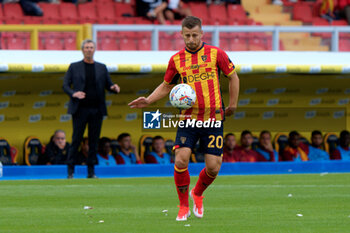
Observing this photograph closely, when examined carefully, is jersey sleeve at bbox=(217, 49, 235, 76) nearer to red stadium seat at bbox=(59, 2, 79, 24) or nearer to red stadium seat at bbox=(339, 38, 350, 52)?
red stadium seat at bbox=(339, 38, 350, 52)

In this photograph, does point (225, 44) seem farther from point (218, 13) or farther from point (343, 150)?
point (218, 13)

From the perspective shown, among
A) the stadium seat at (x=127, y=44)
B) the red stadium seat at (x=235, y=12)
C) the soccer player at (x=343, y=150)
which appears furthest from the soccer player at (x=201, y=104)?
the red stadium seat at (x=235, y=12)

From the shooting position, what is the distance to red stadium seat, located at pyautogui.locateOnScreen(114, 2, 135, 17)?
61.6 feet

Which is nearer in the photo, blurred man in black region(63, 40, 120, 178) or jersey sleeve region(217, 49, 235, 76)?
jersey sleeve region(217, 49, 235, 76)

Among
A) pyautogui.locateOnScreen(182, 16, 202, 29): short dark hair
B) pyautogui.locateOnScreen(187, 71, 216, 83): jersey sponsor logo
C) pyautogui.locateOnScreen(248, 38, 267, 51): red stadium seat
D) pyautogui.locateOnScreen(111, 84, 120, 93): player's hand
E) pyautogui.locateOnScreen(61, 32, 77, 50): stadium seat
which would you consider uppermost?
pyautogui.locateOnScreen(182, 16, 202, 29): short dark hair

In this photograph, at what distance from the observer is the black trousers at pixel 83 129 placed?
41.9 ft

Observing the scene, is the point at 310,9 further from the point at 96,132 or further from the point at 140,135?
the point at 96,132

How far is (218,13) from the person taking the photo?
66.4ft

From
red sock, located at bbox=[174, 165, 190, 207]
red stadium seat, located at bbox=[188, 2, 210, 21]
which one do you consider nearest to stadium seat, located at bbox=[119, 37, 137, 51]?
red stadium seat, located at bbox=[188, 2, 210, 21]

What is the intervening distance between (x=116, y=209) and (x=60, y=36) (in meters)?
6.63

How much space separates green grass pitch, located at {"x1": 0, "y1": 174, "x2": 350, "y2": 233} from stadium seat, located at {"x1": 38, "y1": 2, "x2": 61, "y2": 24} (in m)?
5.44

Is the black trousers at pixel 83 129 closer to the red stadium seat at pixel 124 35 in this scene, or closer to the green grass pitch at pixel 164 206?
the green grass pitch at pixel 164 206

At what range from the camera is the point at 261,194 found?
34.2 ft

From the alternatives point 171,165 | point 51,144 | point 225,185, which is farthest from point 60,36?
point 225,185
